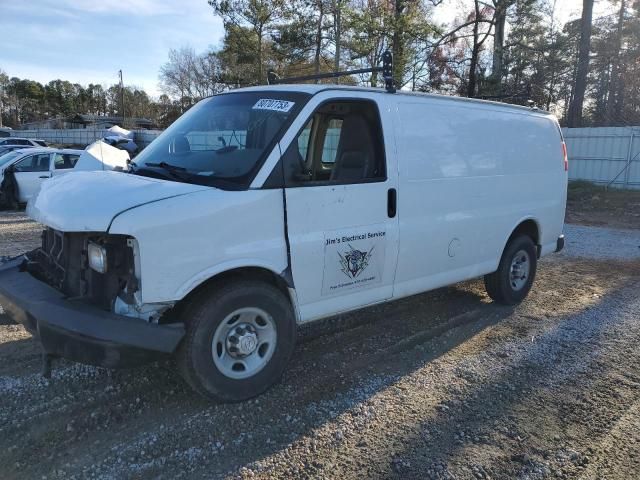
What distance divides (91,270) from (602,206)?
52.9ft

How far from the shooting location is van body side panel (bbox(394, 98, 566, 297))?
450cm

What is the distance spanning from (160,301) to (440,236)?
8.66ft

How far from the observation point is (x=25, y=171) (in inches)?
537

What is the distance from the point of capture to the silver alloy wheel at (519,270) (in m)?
5.98

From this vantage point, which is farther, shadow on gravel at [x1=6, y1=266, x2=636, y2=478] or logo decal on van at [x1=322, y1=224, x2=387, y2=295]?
logo decal on van at [x1=322, y1=224, x2=387, y2=295]

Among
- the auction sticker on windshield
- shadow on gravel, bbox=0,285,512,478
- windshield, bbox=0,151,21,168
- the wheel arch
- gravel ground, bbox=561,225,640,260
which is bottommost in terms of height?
shadow on gravel, bbox=0,285,512,478

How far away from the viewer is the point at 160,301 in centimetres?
317

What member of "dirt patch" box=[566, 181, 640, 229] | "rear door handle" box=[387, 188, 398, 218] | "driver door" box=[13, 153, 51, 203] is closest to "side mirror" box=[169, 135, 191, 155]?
"rear door handle" box=[387, 188, 398, 218]

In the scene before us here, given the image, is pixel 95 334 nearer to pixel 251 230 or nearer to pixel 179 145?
pixel 251 230

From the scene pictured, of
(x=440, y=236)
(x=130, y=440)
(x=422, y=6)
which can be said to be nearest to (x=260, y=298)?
(x=130, y=440)

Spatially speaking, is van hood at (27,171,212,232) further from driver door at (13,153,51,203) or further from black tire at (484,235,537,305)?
driver door at (13,153,51,203)

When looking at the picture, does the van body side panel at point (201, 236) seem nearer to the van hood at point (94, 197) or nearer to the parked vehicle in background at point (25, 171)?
the van hood at point (94, 197)

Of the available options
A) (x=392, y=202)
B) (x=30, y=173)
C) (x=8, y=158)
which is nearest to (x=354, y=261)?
(x=392, y=202)

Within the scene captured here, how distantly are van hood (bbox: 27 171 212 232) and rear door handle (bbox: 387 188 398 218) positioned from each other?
154cm
